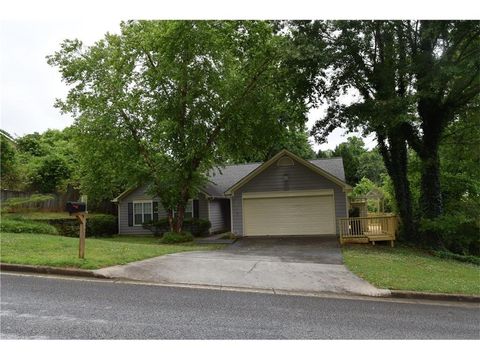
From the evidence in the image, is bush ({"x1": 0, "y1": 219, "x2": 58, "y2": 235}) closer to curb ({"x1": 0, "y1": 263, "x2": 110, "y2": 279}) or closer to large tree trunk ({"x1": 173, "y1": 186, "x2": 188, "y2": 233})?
large tree trunk ({"x1": 173, "y1": 186, "x2": 188, "y2": 233})

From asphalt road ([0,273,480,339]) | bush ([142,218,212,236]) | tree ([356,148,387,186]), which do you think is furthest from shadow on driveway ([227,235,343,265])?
tree ([356,148,387,186])

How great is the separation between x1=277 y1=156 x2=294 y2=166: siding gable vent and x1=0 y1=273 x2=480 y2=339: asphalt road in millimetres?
12717

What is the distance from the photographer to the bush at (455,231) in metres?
15.2

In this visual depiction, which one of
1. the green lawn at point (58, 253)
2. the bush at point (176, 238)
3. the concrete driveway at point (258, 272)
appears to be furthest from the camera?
the bush at point (176, 238)

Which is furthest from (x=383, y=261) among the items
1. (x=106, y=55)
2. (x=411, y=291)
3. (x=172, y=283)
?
(x=106, y=55)

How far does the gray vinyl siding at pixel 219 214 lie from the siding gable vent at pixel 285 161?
199 inches

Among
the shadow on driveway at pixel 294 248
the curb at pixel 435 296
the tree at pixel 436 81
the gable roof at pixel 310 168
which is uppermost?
the tree at pixel 436 81

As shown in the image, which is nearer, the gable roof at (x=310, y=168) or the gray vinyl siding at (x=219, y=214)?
the gable roof at (x=310, y=168)

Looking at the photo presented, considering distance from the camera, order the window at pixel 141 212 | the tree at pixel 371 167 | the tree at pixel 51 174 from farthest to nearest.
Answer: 1. the tree at pixel 371 167
2. the tree at pixel 51 174
3. the window at pixel 141 212

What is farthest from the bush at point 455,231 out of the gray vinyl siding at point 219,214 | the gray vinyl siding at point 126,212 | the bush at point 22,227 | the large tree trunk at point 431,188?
the bush at point 22,227

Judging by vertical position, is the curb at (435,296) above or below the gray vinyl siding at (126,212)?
below

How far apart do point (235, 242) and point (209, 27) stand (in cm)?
934

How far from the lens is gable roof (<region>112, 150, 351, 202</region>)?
62.5 feet

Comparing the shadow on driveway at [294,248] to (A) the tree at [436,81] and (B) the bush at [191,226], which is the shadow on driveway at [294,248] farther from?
(A) the tree at [436,81]
